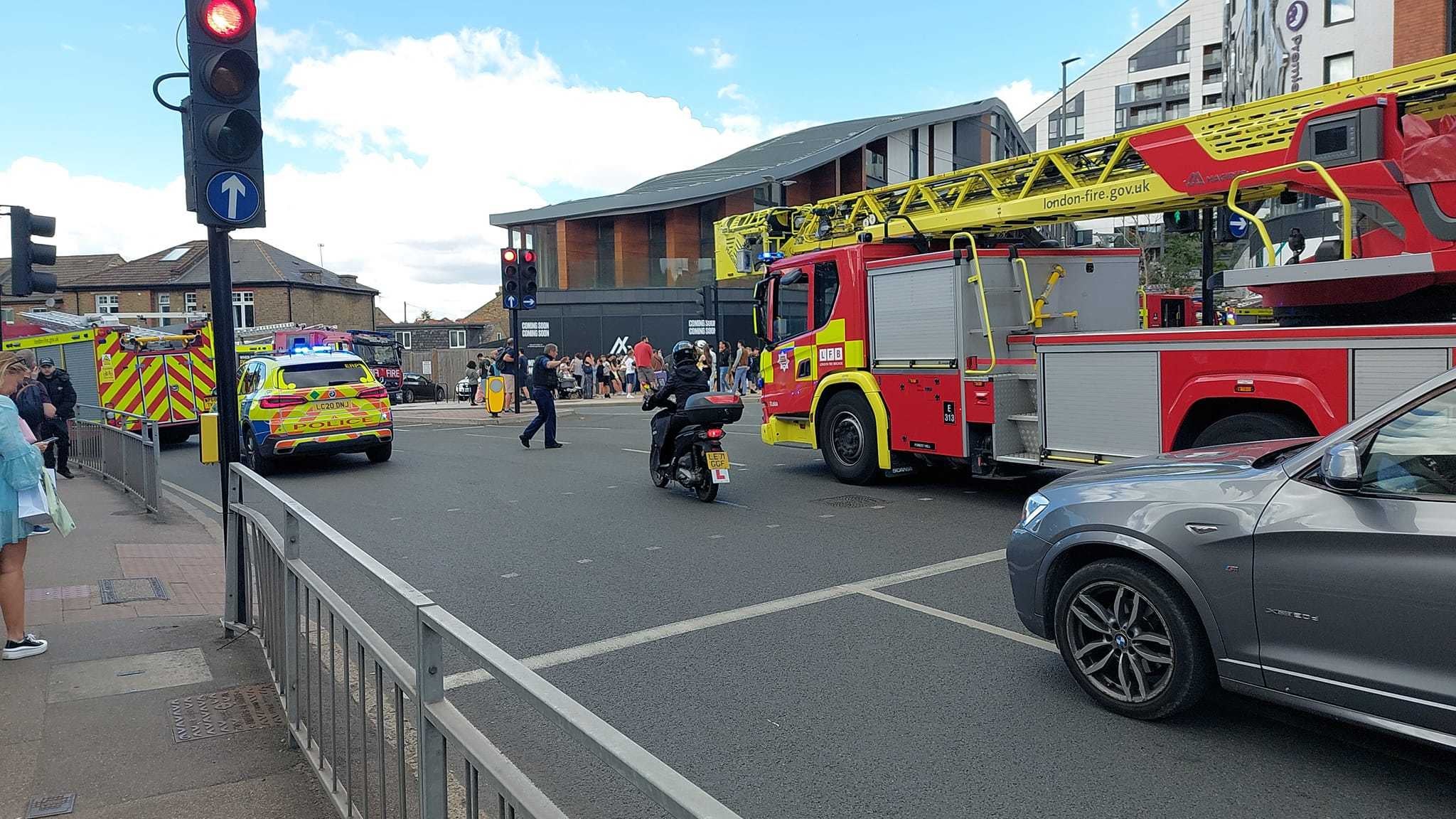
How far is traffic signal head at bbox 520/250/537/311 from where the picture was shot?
883 inches

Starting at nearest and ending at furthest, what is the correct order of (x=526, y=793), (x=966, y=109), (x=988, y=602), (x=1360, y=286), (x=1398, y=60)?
1. (x=526, y=793)
2. (x=988, y=602)
3. (x=1360, y=286)
4. (x=1398, y=60)
5. (x=966, y=109)

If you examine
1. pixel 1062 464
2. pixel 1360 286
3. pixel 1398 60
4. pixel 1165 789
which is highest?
pixel 1398 60

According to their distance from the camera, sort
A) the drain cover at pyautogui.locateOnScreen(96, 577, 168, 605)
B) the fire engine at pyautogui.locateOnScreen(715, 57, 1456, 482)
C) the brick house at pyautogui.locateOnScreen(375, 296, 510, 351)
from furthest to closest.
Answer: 1. the brick house at pyautogui.locateOnScreen(375, 296, 510, 351)
2. the fire engine at pyautogui.locateOnScreen(715, 57, 1456, 482)
3. the drain cover at pyautogui.locateOnScreen(96, 577, 168, 605)

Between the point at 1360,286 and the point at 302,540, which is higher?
the point at 1360,286

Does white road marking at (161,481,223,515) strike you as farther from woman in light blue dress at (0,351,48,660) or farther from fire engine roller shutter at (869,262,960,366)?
fire engine roller shutter at (869,262,960,366)

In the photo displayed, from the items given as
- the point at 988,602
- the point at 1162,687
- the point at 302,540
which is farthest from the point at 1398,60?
the point at 302,540

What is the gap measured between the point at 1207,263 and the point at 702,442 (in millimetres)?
5230

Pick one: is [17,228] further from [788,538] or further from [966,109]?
[966,109]

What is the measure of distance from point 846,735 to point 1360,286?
531 centimetres

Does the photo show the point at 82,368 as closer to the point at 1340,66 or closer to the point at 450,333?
the point at 1340,66

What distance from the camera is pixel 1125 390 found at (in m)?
8.09

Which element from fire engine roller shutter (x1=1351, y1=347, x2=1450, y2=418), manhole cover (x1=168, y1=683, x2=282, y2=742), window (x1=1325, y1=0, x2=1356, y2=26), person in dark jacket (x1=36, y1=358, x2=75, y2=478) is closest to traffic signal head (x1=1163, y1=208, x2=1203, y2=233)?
fire engine roller shutter (x1=1351, y1=347, x2=1450, y2=418)

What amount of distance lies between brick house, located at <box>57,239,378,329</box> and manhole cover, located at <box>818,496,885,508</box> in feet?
176

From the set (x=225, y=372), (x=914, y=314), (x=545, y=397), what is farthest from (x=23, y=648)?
(x=545, y=397)
